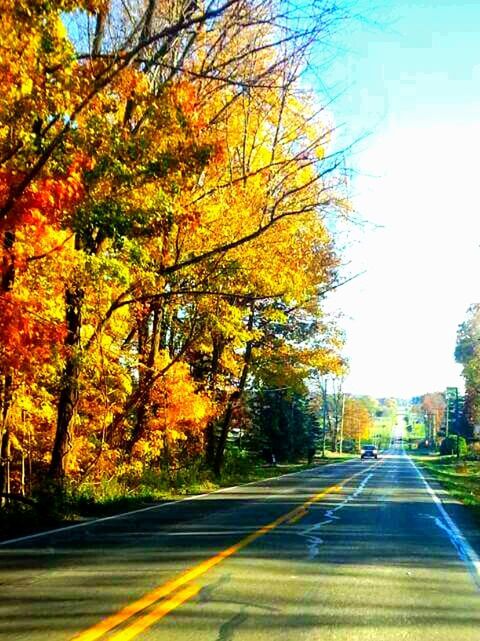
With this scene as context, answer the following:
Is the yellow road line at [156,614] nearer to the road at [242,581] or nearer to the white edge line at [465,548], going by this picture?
the road at [242,581]

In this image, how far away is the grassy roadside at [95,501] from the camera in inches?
492

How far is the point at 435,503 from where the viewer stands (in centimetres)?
2033

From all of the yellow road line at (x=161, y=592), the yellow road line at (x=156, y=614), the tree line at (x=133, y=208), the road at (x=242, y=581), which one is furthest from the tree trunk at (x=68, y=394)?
the yellow road line at (x=156, y=614)

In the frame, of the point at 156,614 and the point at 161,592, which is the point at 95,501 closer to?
the point at 161,592

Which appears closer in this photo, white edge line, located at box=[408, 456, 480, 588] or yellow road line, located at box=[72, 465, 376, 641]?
yellow road line, located at box=[72, 465, 376, 641]

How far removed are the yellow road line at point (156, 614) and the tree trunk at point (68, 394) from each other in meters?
9.02

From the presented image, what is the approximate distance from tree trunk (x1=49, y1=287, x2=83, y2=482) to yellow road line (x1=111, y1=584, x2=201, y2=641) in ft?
29.6

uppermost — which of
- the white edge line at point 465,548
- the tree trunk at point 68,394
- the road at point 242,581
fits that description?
the tree trunk at point 68,394

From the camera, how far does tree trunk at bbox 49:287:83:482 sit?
643 inches

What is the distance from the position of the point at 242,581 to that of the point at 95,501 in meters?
8.69

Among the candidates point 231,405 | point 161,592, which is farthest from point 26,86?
point 231,405

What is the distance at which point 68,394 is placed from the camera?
17.2 meters

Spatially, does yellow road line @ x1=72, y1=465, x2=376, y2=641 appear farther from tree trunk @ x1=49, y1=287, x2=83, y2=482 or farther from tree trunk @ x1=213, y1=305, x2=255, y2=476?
tree trunk @ x1=213, y1=305, x2=255, y2=476

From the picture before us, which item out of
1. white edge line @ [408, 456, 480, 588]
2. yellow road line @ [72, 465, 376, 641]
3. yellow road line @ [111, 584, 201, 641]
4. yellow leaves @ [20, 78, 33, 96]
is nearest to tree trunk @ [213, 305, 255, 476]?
white edge line @ [408, 456, 480, 588]
